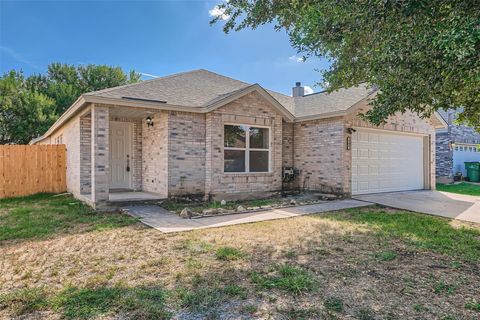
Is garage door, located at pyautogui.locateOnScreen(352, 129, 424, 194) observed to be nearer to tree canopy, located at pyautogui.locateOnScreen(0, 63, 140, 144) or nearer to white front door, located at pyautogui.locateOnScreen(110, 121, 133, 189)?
white front door, located at pyautogui.locateOnScreen(110, 121, 133, 189)

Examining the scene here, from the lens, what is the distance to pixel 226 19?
7.27 m

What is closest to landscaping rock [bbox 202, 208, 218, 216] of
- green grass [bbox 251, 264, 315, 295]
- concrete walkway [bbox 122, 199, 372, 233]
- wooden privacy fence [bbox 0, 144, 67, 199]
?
concrete walkway [bbox 122, 199, 372, 233]

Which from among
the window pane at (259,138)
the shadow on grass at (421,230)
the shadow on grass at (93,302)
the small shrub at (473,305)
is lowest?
the shadow on grass at (421,230)

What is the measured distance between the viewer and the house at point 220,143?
914cm

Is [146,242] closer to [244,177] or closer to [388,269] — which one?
[388,269]

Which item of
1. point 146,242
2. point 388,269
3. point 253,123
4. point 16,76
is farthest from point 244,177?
point 16,76

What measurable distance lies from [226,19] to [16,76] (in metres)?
26.5

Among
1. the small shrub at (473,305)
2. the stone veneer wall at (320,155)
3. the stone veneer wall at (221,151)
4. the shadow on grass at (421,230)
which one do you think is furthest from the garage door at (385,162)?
the small shrub at (473,305)

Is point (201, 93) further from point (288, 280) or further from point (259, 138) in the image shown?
point (288, 280)

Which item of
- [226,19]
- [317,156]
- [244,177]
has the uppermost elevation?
[226,19]

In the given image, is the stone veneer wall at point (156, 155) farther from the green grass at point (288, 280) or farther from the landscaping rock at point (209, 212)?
the green grass at point (288, 280)

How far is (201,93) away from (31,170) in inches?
286

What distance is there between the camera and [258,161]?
10727mm

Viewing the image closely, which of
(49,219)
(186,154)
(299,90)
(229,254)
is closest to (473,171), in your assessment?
(299,90)
